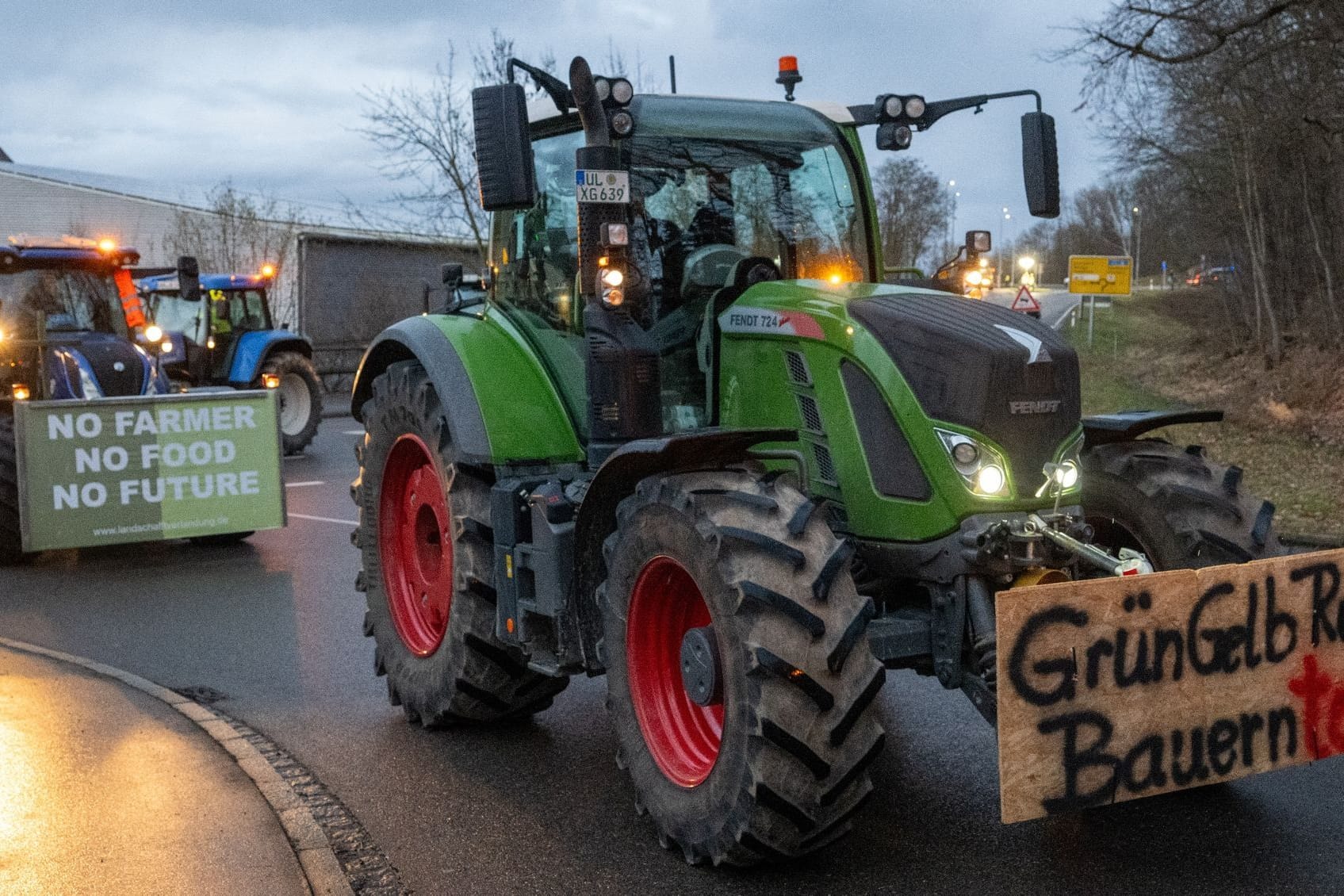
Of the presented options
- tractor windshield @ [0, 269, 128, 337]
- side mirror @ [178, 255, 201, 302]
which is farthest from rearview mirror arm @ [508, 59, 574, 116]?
side mirror @ [178, 255, 201, 302]

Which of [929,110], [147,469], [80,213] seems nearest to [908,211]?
[929,110]

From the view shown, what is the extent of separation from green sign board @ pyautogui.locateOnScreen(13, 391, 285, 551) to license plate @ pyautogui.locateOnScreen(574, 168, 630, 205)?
7465 mm

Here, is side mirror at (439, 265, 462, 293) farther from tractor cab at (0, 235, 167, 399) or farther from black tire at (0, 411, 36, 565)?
tractor cab at (0, 235, 167, 399)

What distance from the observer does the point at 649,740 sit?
5.09 metres

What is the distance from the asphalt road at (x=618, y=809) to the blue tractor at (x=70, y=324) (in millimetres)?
4748

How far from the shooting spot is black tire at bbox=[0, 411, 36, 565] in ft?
38.3

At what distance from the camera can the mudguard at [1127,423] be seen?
5844 mm

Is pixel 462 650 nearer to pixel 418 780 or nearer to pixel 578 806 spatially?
pixel 418 780

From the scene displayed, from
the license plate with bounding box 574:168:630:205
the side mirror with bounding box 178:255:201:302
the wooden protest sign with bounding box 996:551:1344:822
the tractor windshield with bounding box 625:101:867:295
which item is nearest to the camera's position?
the wooden protest sign with bounding box 996:551:1344:822

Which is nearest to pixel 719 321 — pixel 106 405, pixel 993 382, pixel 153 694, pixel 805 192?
pixel 805 192

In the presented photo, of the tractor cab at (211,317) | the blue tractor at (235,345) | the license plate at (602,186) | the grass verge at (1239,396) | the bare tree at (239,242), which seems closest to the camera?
the license plate at (602,186)

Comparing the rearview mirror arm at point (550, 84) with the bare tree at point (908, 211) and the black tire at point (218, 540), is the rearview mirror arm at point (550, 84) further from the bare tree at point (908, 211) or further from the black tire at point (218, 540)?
the black tire at point (218, 540)

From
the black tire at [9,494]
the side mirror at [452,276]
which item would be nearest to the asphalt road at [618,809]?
the side mirror at [452,276]

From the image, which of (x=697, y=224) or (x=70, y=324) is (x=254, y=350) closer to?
(x=70, y=324)
